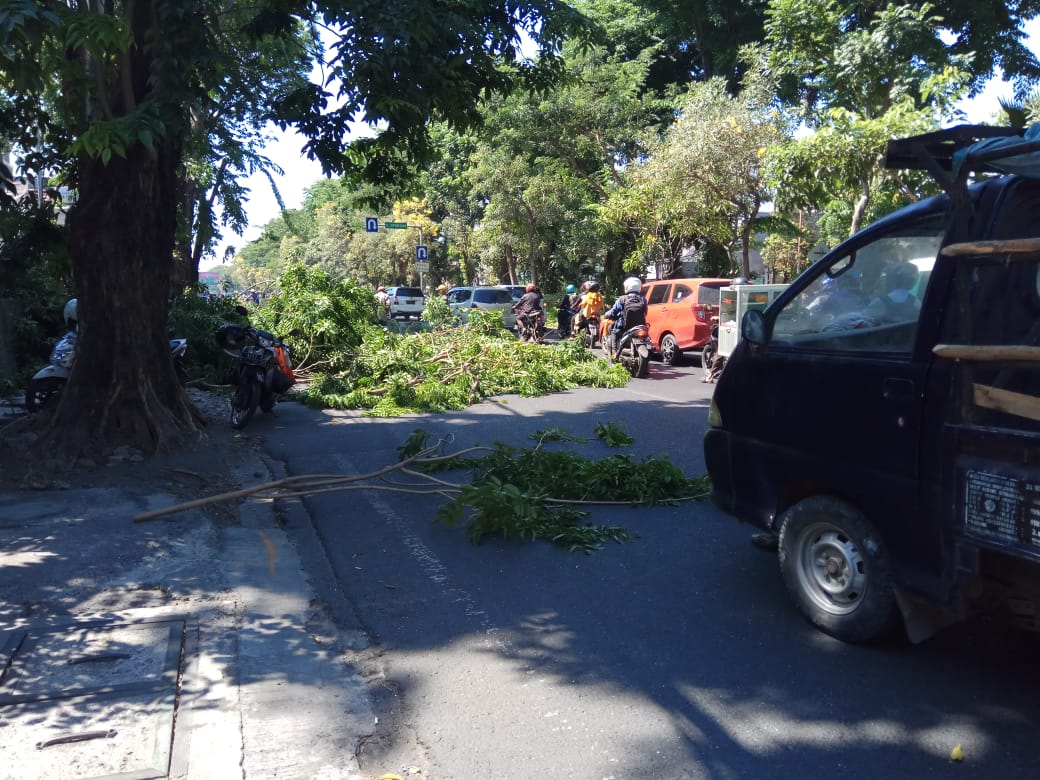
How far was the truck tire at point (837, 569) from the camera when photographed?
4.27 metres

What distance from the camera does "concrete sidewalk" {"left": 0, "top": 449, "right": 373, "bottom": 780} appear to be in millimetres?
3670

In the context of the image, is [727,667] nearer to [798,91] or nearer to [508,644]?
[508,644]

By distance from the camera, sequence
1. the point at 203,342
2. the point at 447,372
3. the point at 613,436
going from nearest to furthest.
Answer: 1. the point at 613,436
2. the point at 447,372
3. the point at 203,342

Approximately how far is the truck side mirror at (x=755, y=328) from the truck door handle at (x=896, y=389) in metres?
0.97

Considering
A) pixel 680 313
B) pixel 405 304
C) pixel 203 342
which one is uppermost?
pixel 405 304

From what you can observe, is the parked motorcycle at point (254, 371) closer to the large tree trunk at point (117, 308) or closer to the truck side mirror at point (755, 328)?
the large tree trunk at point (117, 308)

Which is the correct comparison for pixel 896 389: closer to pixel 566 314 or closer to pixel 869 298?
pixel 869 298

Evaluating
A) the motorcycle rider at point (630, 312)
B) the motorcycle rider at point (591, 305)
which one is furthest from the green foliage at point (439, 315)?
the motorcycle rider at point (591, 305)

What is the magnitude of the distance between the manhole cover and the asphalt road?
3.10ft

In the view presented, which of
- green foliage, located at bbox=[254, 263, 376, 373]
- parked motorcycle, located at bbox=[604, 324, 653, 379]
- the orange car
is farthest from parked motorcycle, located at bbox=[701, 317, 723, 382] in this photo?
green foliage, located at bbox=[254, 263, 376, 373]

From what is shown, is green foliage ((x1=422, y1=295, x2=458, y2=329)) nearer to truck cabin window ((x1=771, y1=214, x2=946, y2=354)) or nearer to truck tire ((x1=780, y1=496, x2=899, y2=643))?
truck cabin window ((x1=771, y1=214, x2=946, y2=354))

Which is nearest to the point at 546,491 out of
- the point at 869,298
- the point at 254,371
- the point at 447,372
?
the point at 869,298

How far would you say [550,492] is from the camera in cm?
732

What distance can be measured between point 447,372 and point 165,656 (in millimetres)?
10119
